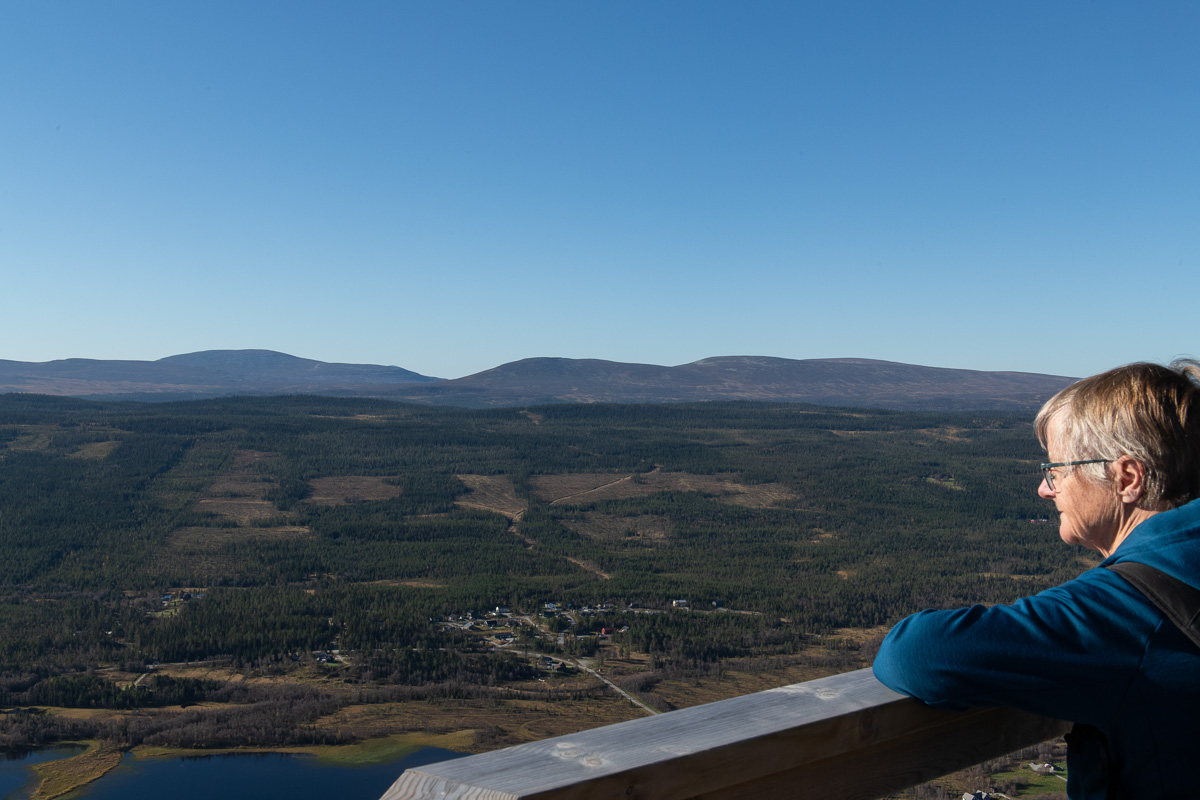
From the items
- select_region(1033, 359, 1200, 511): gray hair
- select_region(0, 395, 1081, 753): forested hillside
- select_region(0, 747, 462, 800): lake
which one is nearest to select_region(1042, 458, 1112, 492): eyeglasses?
select_region(1033, 359, 1200, 511): gray hair

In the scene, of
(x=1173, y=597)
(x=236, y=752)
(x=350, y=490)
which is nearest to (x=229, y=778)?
(x=236, y=752)

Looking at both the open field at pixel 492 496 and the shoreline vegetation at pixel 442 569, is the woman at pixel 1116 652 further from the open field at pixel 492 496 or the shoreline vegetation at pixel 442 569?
the open field at pixel 492 496

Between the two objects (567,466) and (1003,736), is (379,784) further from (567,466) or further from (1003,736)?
(567,466)

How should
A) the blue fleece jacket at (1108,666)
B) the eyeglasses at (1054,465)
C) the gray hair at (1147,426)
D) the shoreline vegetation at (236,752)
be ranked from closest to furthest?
1. the blue fleece jacket at (1108,666)
2. the gray hair at (1147,426)
3. the eyeglasses at (1054,465)
4. the shoreline vegetation at (236,752)

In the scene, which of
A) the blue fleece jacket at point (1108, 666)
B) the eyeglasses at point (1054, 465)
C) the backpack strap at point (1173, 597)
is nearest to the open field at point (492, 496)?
the eyeglasses at point (1054, 465)

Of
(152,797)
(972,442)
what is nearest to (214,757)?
(152,797)

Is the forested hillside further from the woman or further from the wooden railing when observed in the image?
the woman
